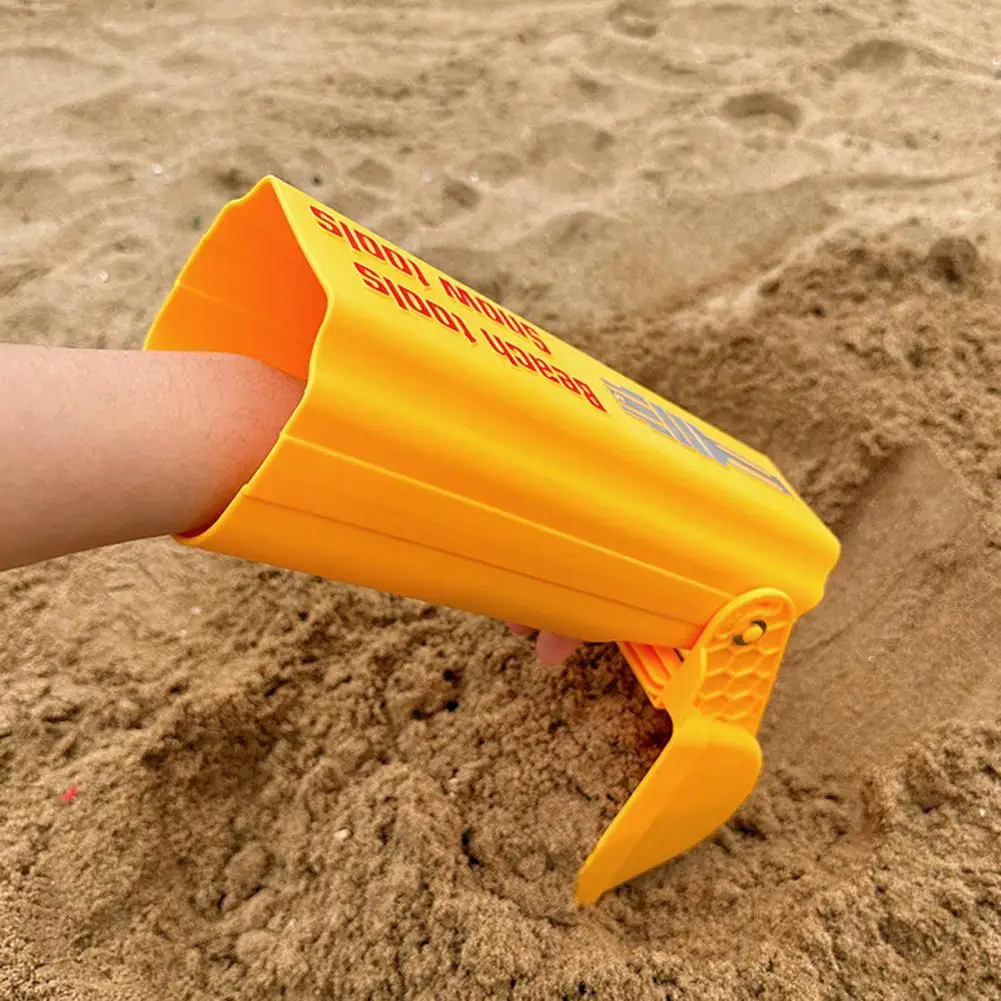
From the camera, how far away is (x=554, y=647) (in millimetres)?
1041

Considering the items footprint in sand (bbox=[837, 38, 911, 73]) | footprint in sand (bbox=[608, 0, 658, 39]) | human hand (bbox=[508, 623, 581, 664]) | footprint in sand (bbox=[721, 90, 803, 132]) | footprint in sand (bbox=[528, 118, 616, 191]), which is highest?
footprint in sand (bbox=[837, 38, 911, 73])

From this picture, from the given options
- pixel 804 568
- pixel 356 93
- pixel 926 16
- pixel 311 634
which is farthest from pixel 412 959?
pixel 926 16

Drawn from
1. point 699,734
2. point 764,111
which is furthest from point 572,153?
point 699,734

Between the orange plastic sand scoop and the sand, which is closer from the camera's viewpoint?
the orange plastic sand scoop

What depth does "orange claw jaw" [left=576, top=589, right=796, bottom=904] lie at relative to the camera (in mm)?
890

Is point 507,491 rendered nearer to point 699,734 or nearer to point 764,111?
point 699,734

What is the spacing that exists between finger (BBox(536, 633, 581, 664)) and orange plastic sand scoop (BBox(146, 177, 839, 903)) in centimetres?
11

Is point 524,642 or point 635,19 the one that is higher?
point 635,19

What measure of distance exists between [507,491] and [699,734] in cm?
34

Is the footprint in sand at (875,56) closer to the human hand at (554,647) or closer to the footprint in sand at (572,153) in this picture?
the footprint in sand at (572,153)

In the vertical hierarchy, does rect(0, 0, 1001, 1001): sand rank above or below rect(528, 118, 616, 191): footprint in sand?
below

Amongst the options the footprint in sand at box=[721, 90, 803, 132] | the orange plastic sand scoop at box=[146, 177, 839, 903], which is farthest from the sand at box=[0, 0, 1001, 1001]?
the orange plastic sand scoop at box=[146, 177, 839, 903]

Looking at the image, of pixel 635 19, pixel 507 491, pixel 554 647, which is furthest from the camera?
pixel 635 19

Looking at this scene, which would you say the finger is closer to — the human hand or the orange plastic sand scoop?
the human hand
